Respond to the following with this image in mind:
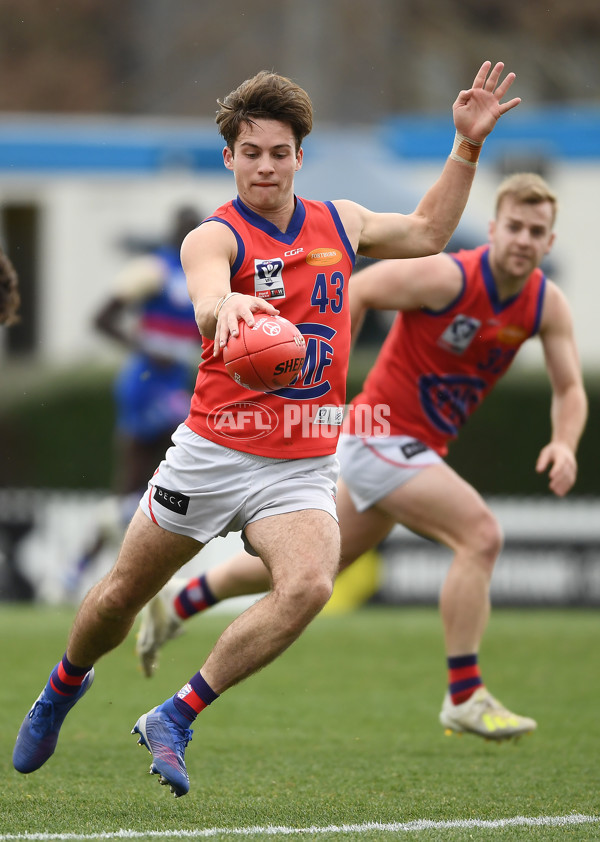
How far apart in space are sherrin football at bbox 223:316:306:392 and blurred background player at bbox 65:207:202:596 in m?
5.80

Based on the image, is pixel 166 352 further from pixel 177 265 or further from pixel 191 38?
pixel 191 38

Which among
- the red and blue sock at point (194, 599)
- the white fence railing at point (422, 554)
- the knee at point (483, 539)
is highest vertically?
the knee at point (483, 539)

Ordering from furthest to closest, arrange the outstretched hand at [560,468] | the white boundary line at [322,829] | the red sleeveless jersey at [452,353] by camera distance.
Result: 1. the red sleeveless jersey at [452,353]
2. the outstretched hand at [560,468]
3. the white boundary line at [322,829]

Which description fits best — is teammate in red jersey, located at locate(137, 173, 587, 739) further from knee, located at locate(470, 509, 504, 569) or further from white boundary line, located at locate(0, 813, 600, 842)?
white boundary line, located at locate(0, 813, 600, 842)

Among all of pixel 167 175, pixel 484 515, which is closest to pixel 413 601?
Answer: pixel 484 515

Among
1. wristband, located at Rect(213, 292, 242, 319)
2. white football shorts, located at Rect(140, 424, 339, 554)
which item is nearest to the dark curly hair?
wristband, located at Rect(213, 292, 242, 319)

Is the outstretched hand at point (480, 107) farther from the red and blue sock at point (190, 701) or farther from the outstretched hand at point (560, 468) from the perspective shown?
the red and blue sock at point (190, 701)

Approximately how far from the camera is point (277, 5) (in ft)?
87.5

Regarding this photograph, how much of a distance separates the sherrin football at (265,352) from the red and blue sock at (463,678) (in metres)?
2.27

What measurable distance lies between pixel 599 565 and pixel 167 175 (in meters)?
8.86

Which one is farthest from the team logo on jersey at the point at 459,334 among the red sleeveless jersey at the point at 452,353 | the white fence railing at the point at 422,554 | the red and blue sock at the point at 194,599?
the white fence railing at the point at 422,554

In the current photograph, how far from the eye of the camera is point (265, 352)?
14.3 feet

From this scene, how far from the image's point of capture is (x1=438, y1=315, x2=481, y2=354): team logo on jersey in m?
6.43

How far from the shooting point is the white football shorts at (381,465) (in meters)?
6.43
